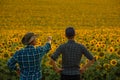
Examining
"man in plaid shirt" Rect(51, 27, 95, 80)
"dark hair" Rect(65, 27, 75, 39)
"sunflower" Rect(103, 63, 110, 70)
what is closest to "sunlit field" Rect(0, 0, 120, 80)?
"sunflower" Rect(103, 63, 110, 70)

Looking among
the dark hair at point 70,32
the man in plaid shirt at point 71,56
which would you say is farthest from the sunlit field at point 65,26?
the dark hair at point 70,32

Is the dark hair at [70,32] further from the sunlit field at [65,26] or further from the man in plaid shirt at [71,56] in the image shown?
the sunlit field at [65,26]

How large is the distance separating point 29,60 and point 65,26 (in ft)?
75.6

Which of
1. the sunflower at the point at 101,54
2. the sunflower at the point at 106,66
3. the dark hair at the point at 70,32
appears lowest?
the sunflower at the point at 106,66

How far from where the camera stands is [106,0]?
4991 centimetres

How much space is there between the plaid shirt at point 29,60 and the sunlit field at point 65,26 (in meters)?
1.99

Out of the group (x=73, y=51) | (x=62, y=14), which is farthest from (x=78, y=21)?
(x=73, y=51)

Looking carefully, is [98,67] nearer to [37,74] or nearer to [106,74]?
[106,74]

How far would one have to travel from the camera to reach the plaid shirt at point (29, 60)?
6.60m

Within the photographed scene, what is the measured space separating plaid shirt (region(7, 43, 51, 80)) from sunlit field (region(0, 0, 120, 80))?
1.99 m

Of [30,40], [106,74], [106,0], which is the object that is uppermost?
[106,0]

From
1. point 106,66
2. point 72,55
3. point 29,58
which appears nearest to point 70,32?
point 72,55

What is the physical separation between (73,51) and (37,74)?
1.93ft

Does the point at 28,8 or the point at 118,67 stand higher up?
the point at 28,8
